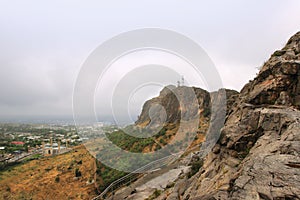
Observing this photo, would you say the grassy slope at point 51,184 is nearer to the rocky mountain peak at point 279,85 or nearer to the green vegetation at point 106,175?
the green vegetation at point 106,175

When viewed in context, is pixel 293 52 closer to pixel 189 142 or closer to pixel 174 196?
pixel 174 196

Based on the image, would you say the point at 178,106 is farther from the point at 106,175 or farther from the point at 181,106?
the point at 106,175

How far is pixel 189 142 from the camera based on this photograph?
88.7 feet

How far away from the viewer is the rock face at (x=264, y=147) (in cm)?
434

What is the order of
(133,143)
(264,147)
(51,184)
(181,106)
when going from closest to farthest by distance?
(264,147) < (51,184) < (133,143) < (181,106)

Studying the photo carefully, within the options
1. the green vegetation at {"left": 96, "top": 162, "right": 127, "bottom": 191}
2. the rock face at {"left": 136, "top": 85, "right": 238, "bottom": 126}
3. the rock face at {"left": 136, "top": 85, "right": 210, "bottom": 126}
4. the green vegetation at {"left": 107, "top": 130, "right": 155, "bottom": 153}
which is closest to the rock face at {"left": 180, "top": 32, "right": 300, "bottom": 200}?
the green vegetation at {"left": 96, "top": 162, "right": 127, "bottom": 191}

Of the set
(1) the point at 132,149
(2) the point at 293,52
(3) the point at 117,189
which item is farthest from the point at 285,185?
(1) the point at 132,149

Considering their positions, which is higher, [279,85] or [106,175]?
[279,85]

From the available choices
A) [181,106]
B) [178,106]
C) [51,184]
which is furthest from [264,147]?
[178,106]

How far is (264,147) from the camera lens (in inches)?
229

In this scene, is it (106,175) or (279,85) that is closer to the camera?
(279,85)

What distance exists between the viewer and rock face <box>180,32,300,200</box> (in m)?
4.34

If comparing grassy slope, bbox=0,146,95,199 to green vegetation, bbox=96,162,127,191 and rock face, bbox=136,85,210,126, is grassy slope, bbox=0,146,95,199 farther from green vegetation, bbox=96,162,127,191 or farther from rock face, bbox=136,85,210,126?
rock face, bbox=136,85,210,126

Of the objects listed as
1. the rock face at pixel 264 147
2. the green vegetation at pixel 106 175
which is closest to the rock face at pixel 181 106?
the green vegetation at pixel 106 175
